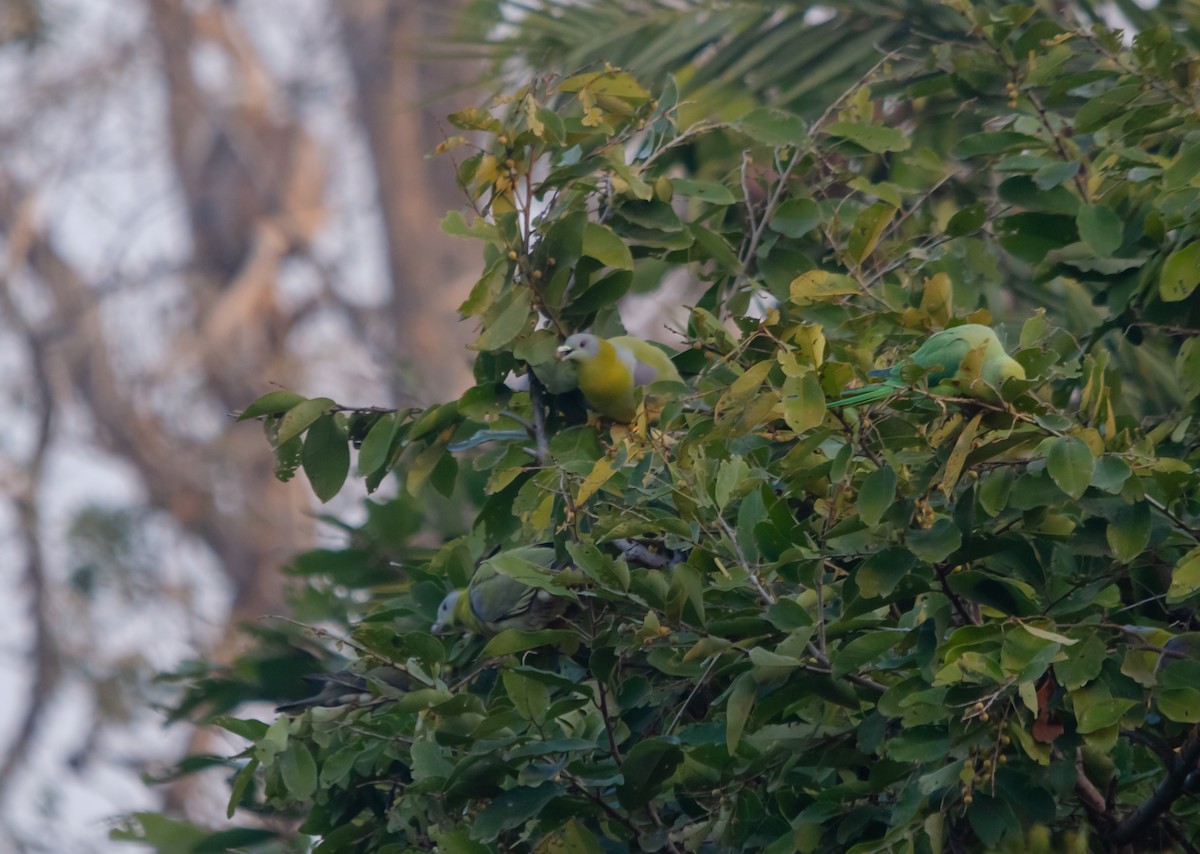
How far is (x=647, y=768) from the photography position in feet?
5.41

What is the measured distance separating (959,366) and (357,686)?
3.05 ft

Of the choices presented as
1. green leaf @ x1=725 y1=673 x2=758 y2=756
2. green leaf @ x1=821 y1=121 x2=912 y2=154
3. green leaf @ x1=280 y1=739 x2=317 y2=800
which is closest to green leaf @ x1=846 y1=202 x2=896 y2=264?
green leaf @ x1=821 y1=121 x2=912 y2=154

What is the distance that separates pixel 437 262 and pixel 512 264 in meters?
9.29

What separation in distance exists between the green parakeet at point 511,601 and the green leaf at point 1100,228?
0.94 m

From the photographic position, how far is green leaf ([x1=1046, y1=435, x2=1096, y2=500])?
1.46 m

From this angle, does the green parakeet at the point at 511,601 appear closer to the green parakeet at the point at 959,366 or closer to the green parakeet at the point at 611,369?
the green parakeet at the point at 611,369

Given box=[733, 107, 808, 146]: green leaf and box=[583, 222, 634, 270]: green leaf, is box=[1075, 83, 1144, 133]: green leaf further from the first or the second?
box=[583, 222, 634, 270]: green leaf

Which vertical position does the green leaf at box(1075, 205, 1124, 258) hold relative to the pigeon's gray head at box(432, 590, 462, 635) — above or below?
above

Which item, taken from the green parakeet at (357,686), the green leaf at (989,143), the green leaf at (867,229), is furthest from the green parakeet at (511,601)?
the green leaf at (989,143)

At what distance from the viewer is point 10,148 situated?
37.0 ft

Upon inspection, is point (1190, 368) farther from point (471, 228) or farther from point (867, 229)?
point (471, 228)

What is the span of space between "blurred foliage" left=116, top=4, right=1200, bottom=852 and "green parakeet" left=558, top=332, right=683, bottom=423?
0.04 metres

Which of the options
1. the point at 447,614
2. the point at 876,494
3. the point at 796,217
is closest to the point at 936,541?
the point at 876,494

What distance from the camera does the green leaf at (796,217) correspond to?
7.61 ft
